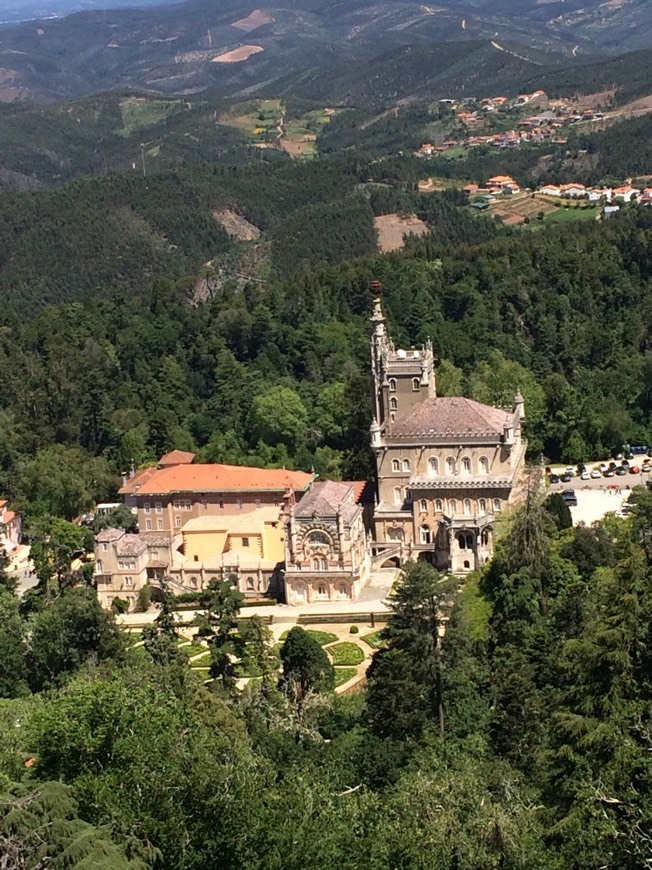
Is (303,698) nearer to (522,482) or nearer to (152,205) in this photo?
(522,482)

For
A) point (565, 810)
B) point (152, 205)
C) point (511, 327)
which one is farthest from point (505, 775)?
point (152, 205)

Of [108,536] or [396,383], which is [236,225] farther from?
[108,536]

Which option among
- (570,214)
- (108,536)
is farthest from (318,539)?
(570,214)

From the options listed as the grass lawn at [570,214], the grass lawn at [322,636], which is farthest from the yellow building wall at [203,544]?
the grass lawn at [570,214]

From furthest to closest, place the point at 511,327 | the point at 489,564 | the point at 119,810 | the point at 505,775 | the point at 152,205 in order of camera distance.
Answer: the point at 152,205 < the point at 511,327 < the point at 489,564 < the point at 505,775 < the point at 119,810

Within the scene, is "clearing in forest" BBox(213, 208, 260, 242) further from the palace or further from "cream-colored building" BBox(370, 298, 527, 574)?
"cream-colored building" BBox(370, 298, 527, 574)

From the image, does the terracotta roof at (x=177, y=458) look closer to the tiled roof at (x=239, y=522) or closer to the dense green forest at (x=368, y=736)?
the tiled roof at (x=239, y=522)
